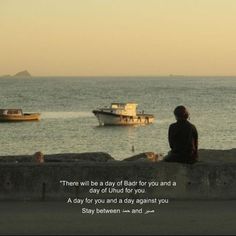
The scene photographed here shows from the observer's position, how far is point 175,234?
26.9 feet

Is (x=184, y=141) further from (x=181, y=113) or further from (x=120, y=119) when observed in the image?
(x=120, y=119)

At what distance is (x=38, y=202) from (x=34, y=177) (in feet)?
1.25

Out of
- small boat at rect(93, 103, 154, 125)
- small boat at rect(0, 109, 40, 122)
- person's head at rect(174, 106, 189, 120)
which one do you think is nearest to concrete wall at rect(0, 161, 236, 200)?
person's head at rect(174, 106, 189, 120)

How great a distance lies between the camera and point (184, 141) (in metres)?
10.6

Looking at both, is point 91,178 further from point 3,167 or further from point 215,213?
point 215,213

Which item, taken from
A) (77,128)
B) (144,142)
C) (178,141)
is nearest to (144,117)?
(77,128)

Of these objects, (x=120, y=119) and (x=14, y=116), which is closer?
(x=120, y=119)

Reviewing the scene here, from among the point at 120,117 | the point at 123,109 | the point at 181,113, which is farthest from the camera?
the point at 123,109

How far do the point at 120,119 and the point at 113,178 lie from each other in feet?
248

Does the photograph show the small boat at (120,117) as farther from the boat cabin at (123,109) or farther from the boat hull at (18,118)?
the boat hull at (18,118)

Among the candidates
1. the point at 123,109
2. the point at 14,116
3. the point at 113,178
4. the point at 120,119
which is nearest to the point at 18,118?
the point at 14,116

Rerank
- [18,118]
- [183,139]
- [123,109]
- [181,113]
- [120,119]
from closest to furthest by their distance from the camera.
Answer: [181,113] → [183,139] → [120,119] → [123,109] → [18,118]

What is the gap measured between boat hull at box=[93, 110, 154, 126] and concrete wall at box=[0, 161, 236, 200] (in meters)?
74.8

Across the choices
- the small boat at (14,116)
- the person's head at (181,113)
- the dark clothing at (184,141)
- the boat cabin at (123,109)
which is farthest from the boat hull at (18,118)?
the person's head at (181,113)
